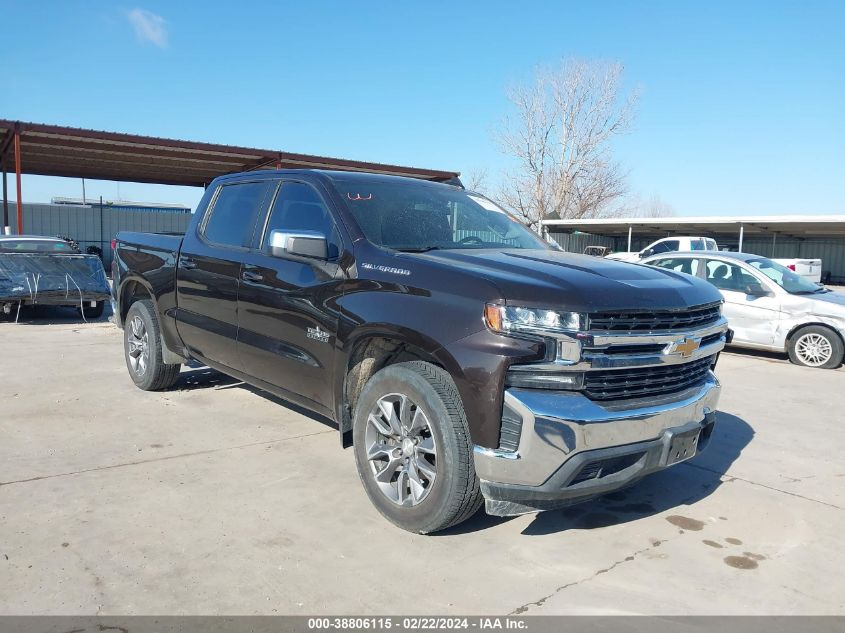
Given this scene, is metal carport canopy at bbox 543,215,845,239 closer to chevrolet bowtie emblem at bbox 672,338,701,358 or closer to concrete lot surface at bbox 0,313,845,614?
concrete lot surface at bbox 0,313,845,614

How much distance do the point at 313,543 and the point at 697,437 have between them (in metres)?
2.11

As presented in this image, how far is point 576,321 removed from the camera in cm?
310

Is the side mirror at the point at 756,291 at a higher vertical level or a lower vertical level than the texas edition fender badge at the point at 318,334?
higher

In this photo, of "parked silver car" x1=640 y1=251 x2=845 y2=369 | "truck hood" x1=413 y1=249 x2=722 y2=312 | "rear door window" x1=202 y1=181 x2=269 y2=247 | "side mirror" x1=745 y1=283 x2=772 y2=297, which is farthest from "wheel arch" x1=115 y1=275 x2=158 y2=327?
"side mirror" x1=745 y1=283 x2=772 y2=297

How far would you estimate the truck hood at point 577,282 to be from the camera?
313 cm

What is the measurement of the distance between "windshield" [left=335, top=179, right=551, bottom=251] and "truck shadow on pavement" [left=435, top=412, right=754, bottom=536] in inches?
66.1

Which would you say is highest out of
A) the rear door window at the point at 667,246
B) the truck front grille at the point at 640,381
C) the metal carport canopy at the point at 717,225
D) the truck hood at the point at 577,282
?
the metal carport canopy at the point at 717,225

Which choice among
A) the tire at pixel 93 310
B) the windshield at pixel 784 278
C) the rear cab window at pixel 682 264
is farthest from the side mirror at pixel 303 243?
the tire at pixel 93 310

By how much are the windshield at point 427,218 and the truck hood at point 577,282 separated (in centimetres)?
28

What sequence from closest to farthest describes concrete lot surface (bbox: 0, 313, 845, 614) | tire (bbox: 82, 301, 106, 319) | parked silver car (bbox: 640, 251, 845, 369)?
concrete lot surface (bbox: 0, 313, 845, 614)
parked silver car (bbox: 640, 251, 845, 369)
tire (bbox: 82, 301, 106, 319)

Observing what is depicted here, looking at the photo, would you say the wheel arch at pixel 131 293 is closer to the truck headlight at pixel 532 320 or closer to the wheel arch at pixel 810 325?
the truck headlight at pixel 532 320

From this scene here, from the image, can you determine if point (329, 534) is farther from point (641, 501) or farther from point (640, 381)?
point (641, 501)

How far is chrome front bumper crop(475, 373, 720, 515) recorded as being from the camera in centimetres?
300

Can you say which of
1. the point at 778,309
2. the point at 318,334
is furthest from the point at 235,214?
the point at 778,309
